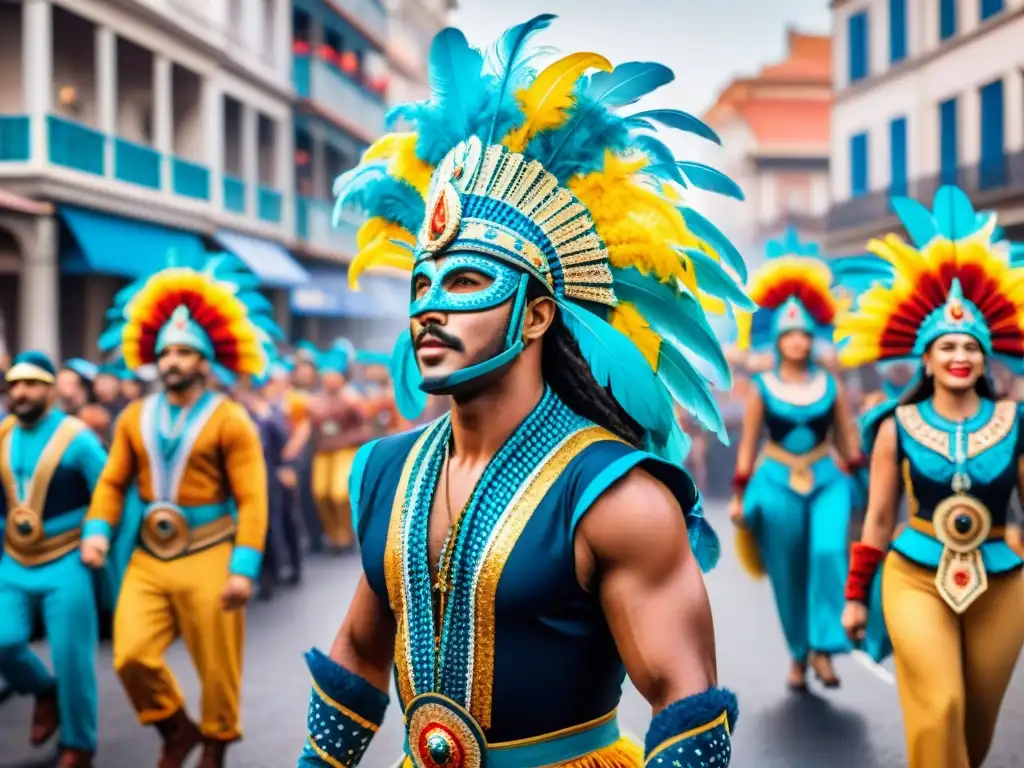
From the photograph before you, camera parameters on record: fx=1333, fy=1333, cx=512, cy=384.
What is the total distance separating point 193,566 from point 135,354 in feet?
3.70

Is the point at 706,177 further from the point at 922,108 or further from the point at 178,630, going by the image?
the point at 922,108

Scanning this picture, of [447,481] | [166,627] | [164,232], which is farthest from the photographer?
[164,232]

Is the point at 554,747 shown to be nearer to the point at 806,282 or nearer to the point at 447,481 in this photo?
the point at 447,481

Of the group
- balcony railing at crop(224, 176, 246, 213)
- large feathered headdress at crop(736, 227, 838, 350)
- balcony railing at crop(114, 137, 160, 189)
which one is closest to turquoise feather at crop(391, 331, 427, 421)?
large feathered headdress at crop(736, 227, 838, 350)

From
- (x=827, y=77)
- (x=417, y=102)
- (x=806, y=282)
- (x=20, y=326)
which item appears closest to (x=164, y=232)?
(x=20, y=326)

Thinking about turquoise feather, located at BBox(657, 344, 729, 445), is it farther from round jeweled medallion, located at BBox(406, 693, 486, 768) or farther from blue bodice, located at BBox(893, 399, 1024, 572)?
blue bodice, located at BBox(893, 399, 1024, 572)

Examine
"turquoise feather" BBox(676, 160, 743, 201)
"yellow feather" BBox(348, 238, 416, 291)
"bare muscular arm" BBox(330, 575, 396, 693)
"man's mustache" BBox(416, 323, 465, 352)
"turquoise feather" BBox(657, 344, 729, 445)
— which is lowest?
"bare muscular arm" BBox(330, 575, 396, 693)

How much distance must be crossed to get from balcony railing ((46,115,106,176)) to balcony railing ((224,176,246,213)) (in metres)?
5.21

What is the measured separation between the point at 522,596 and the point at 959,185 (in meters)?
17.5

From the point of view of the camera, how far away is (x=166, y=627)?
19.3ft

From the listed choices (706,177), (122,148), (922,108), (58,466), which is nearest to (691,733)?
(706,177)

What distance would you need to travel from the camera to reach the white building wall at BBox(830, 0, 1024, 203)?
74.6 ft

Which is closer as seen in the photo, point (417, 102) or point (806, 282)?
point (417, 102)

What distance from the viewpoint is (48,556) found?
630cm
